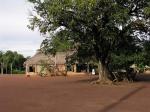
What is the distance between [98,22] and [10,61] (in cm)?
7845

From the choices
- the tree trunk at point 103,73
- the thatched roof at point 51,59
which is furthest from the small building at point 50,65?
the tree trunk at point 103,73

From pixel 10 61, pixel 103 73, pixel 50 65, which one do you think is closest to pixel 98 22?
pixel 103 73

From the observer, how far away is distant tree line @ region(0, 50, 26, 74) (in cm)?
10731

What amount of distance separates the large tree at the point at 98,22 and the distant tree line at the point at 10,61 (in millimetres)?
64607

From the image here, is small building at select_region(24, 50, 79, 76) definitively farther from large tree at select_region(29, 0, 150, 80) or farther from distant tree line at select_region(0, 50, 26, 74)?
large tree at select_region(29, 0, 150, 80)

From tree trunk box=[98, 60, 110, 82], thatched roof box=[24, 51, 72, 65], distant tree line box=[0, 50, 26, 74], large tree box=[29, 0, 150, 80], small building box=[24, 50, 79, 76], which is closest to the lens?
large tree box=[29, 0, 150, 80]

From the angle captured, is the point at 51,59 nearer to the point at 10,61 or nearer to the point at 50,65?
the point at 50,65

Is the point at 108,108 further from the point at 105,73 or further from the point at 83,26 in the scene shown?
the point at 105,73

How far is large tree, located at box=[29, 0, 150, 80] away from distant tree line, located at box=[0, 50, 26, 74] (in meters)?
64.6

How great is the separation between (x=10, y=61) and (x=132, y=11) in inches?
3055

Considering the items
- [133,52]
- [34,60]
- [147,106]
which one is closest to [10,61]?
[34,60]

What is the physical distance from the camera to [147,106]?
19.8 metres

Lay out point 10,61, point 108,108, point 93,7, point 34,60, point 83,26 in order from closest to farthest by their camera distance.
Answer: point 108,108
point 93,7
point 83,26
point 34,60
point 10,61

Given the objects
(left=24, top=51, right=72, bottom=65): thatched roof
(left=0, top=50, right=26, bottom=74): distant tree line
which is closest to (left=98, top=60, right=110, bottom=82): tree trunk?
(left=24, top=51, right=72, bottom=65): thatched roof
